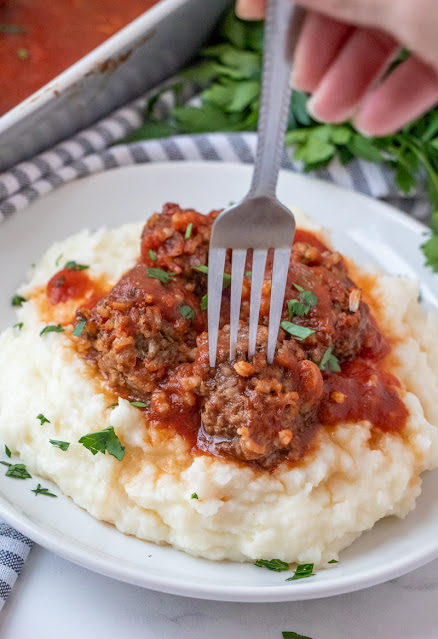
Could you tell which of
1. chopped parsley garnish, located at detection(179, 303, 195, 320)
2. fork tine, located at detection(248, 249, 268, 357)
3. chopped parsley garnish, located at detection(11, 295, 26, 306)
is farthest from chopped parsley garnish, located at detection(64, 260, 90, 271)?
fork tine, located at detection(248, 249, 268, 357)

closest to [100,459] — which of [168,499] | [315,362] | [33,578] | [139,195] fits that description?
[168,499]

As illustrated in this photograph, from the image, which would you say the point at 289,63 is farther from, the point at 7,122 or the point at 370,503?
the point at 7,122

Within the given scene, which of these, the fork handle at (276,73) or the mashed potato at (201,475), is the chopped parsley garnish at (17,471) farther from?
the fork handle at (276,73)

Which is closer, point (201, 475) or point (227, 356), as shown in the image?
point (201, 475)

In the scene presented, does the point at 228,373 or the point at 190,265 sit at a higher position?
the point at 190,265

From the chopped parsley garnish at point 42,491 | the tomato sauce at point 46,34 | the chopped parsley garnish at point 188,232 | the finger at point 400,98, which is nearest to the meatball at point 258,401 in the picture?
the chopped parsley garnish at point 188,232

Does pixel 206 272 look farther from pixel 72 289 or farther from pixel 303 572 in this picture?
pixel 303 572

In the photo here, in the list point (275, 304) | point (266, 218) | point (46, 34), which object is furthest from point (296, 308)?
point (46, 34)
